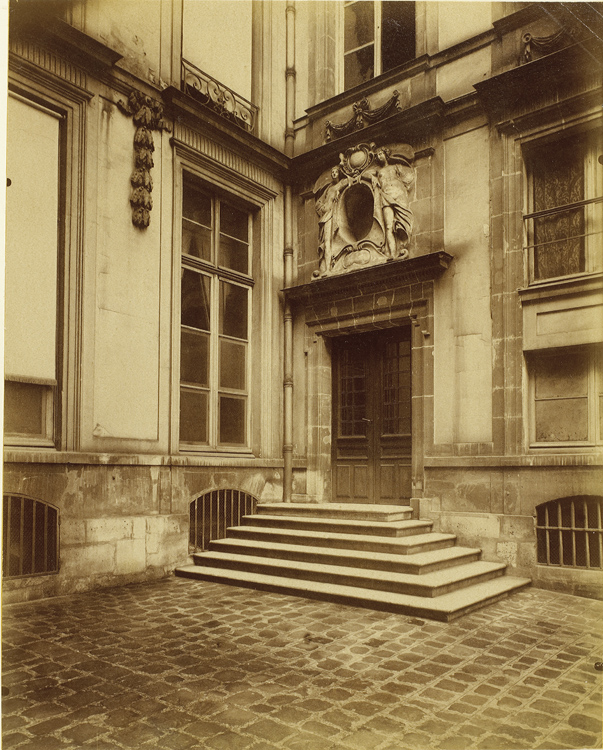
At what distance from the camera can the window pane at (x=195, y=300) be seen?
8.31 meters

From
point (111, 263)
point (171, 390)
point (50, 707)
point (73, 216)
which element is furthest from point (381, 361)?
point (50, 707)

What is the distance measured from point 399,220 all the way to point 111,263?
384 centimetres

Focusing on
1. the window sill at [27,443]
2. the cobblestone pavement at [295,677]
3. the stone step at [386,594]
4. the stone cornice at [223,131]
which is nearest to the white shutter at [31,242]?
the window sill at [27,443]

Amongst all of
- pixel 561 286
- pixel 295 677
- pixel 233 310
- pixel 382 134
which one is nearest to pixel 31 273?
pixel 233 310

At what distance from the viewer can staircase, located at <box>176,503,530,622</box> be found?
570 cm

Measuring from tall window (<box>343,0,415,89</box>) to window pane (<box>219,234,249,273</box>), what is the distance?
3031 millimetres

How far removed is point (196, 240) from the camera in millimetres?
8617

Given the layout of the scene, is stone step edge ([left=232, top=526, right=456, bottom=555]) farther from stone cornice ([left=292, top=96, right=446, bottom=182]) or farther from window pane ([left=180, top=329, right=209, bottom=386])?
stone cornice ([left=292, top=96, right=446, bottom=182])

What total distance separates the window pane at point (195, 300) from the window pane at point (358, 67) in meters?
3.89

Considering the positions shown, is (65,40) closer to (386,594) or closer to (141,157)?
(141,157)

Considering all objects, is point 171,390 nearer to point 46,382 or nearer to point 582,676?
point 46,382

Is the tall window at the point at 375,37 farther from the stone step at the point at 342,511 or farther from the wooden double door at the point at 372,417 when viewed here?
the stone step at the point at 342,511

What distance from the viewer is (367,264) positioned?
8.79 metres

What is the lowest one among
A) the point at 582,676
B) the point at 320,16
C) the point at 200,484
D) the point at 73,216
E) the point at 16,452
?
the point at 582,676
